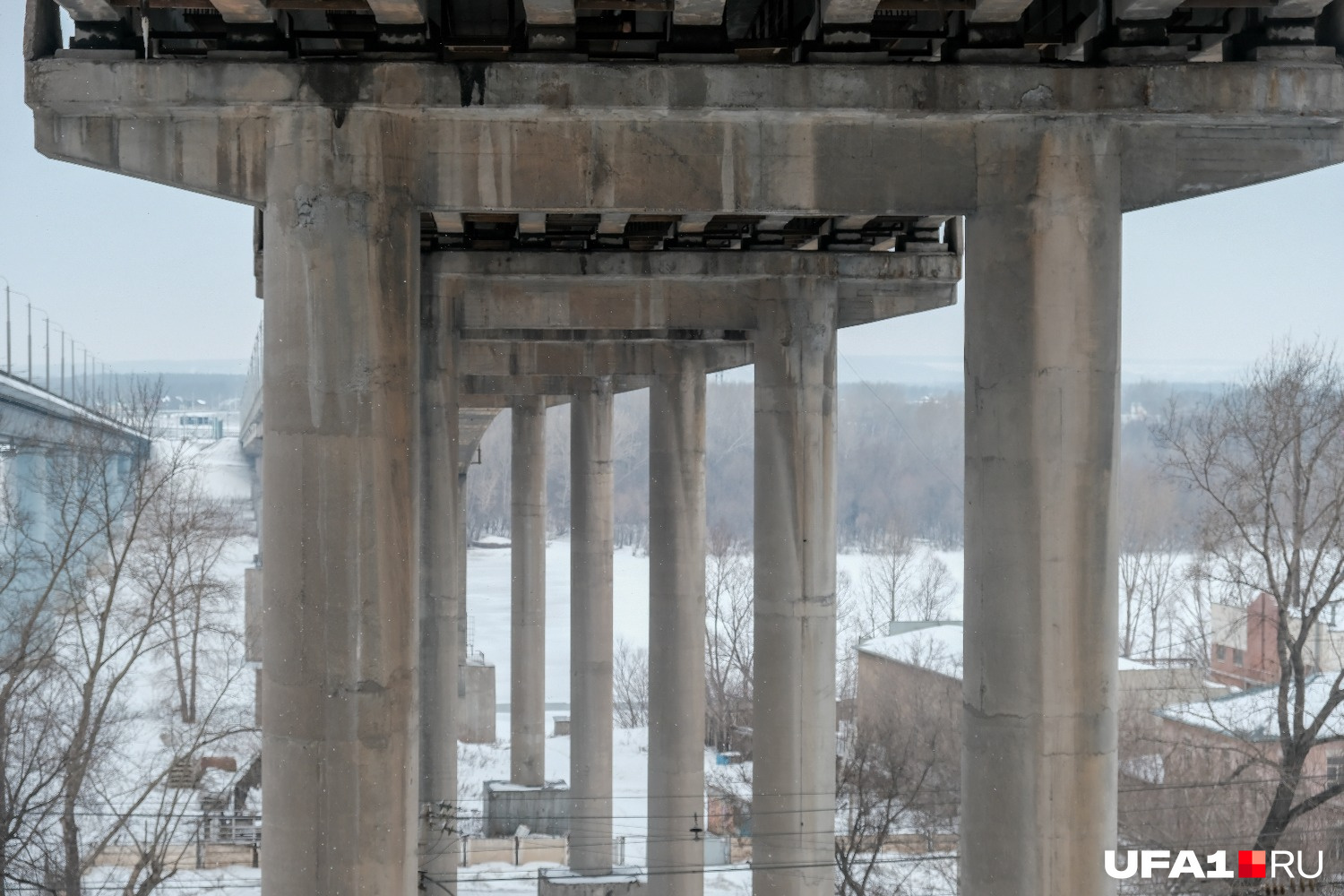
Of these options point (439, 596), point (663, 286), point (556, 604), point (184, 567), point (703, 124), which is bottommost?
point (556, 604)

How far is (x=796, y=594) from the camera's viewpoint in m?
18.9

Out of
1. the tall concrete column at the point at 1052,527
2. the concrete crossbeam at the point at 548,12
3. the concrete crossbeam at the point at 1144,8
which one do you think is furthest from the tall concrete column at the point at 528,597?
the concrete crossbeam at the point at 1144,8

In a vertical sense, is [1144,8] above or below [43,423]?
above

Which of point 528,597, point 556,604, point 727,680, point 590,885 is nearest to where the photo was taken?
→ point 590,885

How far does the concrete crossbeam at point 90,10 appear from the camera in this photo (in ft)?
28.8

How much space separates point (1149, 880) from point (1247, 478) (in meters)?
8.93

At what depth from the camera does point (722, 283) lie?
20.0 metres

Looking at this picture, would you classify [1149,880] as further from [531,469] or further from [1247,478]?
[531,469]

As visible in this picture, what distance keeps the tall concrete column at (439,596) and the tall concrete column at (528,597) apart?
12.9 metres

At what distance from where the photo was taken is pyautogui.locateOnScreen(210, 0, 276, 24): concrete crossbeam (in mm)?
8500

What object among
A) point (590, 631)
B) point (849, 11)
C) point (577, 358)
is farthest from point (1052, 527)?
point (590, 631)

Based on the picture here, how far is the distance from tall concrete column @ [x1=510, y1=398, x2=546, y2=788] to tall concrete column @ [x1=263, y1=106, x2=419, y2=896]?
27.8 m

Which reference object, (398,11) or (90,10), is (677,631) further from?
(90,10)

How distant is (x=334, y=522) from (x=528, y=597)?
29577 millimetres
